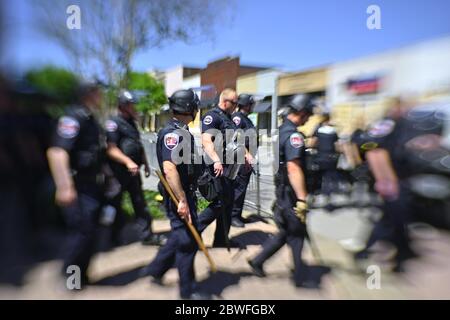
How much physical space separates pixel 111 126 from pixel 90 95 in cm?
50

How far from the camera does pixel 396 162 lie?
12.2 ft

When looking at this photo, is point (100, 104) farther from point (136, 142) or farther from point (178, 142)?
point (178, 142)

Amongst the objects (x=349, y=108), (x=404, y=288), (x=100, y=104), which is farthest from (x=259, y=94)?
(x=404, y=288)

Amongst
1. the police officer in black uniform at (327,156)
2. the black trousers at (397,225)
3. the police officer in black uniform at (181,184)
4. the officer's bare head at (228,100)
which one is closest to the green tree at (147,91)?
the officer's bare head at (228,100)

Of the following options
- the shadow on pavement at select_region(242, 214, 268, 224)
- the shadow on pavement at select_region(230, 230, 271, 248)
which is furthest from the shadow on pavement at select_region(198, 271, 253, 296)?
the shadow on pavement at select_region(242, 214, 268, 224)

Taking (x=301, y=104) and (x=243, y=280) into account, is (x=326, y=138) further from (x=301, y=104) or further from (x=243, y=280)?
(x=243, y=280)

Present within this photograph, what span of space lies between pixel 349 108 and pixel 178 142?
1.76 meters

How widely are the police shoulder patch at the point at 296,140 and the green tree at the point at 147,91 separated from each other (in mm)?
1579

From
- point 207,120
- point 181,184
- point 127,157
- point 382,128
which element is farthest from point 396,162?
point 127,157

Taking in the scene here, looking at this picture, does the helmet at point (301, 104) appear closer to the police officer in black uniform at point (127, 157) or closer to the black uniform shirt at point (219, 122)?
the black uniform shirt at point (219, 122)

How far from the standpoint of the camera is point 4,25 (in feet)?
10.8

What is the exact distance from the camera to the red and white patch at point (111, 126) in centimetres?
380

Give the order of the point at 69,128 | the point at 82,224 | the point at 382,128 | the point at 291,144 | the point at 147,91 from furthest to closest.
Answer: the point at 147,91 < the point at 382,128 < the point at 291,144 < the point at 82,224 < the point at 69,128

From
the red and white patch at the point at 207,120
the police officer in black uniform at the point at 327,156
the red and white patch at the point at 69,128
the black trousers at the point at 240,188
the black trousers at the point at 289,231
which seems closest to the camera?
the red and white patch at the point at 69,128
